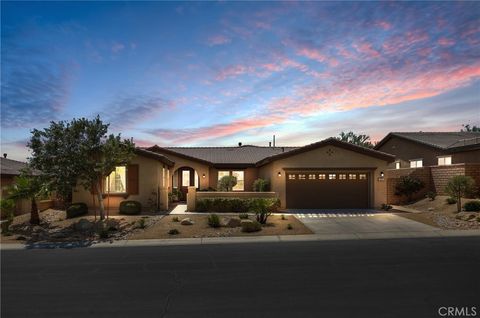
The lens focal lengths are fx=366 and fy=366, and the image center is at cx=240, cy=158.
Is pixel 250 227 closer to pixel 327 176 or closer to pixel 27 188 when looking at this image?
pixel 327 176

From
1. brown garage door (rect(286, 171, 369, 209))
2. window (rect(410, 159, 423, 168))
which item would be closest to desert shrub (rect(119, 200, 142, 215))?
brown garage door (rect(286, 171, 369, 209))

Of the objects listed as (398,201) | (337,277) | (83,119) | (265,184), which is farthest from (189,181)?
(337,277)

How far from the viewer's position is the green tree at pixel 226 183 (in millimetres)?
26891

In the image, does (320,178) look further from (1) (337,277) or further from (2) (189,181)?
(1) (337,277)

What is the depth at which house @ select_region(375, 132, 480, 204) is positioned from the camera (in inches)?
939

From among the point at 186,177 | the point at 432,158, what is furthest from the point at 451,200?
the point at 186,177

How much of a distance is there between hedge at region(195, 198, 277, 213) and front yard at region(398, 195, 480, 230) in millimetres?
8590

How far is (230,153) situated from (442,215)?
18.3 metres

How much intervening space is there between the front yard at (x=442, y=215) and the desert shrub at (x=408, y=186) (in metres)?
1.41

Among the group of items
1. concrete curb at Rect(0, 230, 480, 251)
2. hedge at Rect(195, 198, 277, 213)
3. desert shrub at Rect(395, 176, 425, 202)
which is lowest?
concrete curb at Rect(0, 230, 480, 251)

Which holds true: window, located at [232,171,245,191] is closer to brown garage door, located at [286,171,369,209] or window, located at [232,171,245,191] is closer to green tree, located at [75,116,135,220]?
brown garage door, located at [286,171,369,209]

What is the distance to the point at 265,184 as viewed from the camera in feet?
78.7

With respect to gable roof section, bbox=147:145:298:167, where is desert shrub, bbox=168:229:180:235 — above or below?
below

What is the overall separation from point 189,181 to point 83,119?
1383cm
